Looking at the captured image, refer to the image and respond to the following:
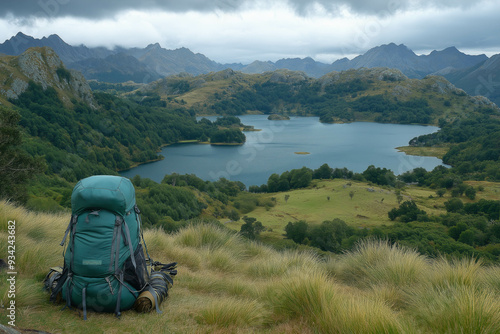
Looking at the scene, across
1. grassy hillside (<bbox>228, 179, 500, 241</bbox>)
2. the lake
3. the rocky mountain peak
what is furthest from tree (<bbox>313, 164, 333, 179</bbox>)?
the rocky mountain peak

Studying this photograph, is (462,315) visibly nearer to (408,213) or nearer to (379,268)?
(379,268)

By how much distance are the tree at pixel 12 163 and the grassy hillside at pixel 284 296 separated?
308 inches

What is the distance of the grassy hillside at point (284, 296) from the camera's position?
126 inches

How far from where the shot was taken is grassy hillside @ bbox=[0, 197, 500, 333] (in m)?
3.21

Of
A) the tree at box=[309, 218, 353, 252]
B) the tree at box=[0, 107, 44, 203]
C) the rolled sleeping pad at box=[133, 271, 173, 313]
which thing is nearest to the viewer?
the rolled sleeping pad at box=[133, 271, 173, 313]

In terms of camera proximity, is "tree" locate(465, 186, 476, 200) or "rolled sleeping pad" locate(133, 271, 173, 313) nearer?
"rolled sleeping pad" locate(133, 271, 173, 313)

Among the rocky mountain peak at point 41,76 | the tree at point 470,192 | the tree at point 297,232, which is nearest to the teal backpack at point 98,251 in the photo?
the tree at point 297,232

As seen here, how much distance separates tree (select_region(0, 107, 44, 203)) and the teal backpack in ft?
37.5

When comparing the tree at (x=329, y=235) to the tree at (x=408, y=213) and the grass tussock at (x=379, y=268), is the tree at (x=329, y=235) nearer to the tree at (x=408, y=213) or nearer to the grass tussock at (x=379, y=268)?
the tree at (x=408, y=213)

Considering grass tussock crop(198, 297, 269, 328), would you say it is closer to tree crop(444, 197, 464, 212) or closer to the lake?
tree crop(444, 197, 464, 212)

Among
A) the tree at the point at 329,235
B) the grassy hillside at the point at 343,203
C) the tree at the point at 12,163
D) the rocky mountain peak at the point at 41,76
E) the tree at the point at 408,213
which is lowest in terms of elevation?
the grassy hillside at the point at 343,203

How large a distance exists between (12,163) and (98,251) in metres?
13.2

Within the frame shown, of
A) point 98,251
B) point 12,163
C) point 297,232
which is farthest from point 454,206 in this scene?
point 98,251

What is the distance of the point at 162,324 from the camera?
3.62 meters
